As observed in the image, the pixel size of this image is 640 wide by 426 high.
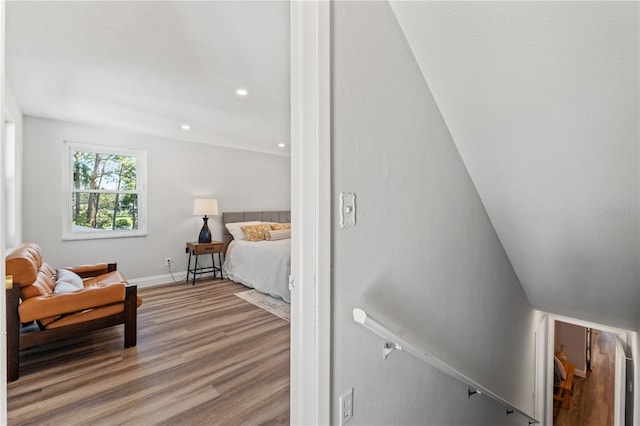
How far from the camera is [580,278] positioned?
8.09ft

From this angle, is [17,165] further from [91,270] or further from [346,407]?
[346,407]

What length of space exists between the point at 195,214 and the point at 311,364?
4495 millimetres

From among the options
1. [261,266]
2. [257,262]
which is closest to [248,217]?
[257,262]

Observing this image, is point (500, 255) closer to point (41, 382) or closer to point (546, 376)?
point (546, 376)

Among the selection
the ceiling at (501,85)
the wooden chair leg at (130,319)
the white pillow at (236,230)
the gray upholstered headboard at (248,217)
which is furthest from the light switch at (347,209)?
the gray upholstered headboard at (248,217)

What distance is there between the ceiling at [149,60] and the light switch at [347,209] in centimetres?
137

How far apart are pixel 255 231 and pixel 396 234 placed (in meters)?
4.22

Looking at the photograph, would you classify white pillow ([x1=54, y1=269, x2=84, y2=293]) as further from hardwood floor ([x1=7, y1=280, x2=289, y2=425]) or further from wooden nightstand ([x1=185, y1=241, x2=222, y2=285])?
wooden nightstand ([x1=185, y1=241, x2=222, y2=285])

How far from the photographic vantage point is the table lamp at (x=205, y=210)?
4.92 metres

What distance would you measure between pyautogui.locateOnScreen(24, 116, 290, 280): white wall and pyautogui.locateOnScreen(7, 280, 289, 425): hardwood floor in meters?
1.53

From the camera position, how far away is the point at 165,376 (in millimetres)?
2297

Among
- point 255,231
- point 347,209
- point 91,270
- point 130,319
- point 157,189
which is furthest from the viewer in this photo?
point 255,231

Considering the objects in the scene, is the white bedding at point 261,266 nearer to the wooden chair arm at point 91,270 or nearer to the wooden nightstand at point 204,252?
the wooden nightstand at point 204,252

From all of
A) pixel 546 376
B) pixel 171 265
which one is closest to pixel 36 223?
pixel 171 265
